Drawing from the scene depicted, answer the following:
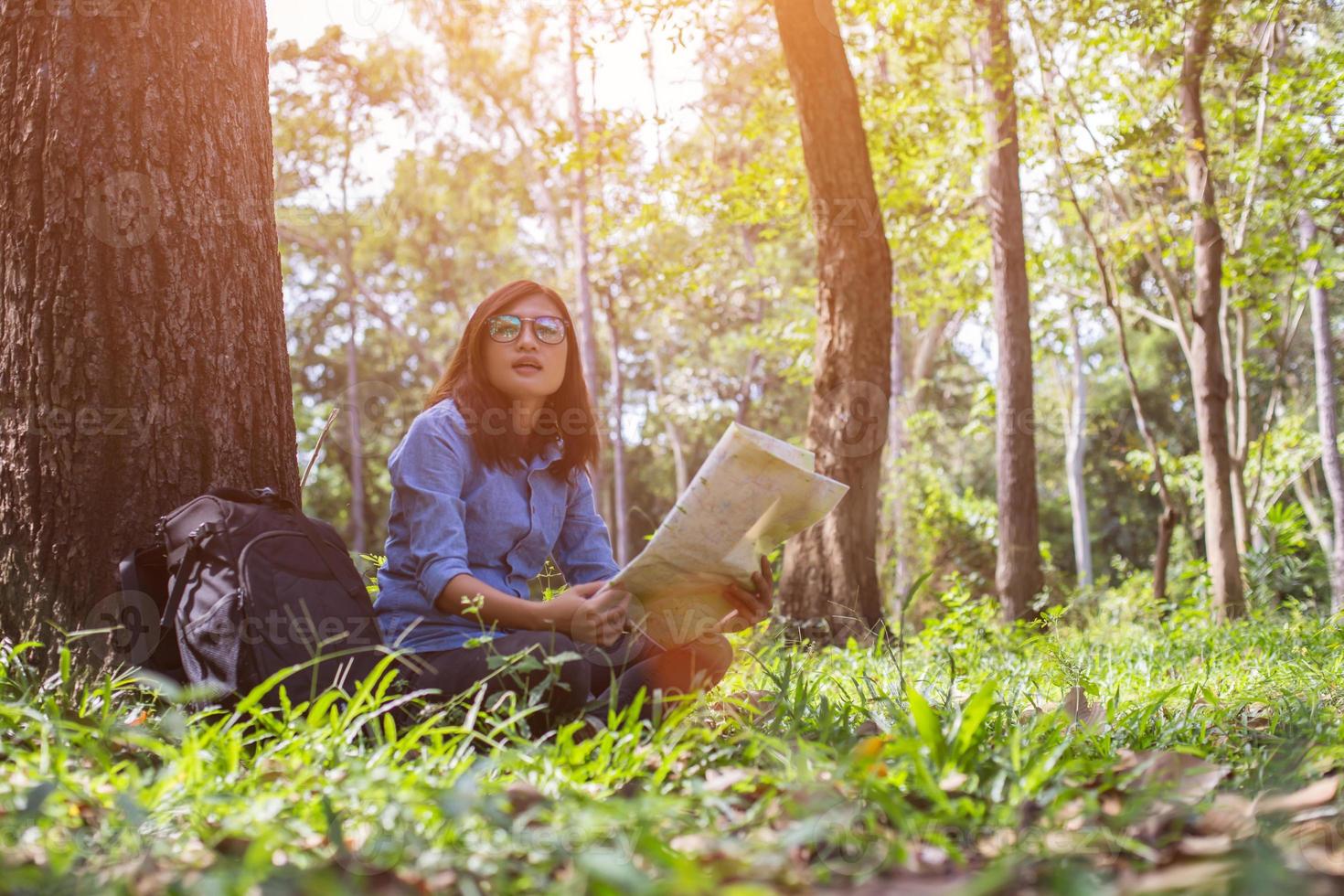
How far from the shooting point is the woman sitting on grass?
2904mm

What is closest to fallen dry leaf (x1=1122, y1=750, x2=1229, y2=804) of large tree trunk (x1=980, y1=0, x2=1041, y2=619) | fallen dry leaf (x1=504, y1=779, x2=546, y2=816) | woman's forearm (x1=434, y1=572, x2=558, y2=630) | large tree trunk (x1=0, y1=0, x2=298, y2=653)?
fallen dry leaf (x1=504, y1=779, x2=546, y2=816)

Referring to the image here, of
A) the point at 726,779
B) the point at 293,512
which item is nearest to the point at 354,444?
the point at 293,512

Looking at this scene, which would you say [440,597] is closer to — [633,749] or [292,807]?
[633,749]

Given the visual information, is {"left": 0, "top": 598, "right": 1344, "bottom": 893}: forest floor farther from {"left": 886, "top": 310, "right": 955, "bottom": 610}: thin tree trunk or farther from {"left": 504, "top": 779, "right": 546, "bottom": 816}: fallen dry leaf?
{"left": 886, "top": 310, "right": 955, "bottom": 610}: thin tree trunk

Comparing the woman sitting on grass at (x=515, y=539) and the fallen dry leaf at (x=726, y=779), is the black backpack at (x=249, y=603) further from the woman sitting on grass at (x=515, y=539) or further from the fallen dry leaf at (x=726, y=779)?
the fallen dry leaf at (x=726, y=779)

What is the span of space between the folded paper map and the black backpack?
70 cm

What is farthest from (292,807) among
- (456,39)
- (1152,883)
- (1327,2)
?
(456,39)

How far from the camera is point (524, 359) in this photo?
3484 millimetres

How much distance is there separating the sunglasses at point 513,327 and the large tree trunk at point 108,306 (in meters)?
0.76

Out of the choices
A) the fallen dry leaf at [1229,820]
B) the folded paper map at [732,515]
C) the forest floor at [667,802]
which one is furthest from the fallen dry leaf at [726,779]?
the fallen dry leaf at [1229,820]

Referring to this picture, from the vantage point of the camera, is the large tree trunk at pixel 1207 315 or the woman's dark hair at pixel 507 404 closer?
the woman's dark hair at pixel 507 404

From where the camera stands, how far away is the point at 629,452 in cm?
3519

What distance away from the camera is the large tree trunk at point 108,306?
3.18 m

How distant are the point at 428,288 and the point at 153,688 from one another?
27.3 m
